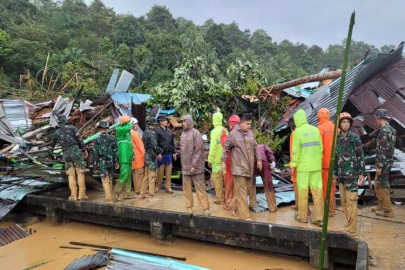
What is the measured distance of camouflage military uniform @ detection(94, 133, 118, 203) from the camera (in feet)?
22.8

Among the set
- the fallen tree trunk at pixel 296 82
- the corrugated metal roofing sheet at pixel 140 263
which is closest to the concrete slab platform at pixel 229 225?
the corrugated metal roofing sheet at pixel 140 263

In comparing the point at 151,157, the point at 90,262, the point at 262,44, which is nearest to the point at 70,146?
the point at 151,157

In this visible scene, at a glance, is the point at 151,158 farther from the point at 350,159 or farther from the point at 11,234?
the point at 350,159

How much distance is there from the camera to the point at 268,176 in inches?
237

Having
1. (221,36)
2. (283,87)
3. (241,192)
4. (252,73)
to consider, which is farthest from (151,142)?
(221,36)

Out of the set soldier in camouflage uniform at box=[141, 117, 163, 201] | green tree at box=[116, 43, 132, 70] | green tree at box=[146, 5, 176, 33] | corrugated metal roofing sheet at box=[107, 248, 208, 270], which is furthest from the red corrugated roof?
green tree at box=[146, 5, 176, 33]

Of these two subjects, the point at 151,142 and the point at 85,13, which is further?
the point at 85,13

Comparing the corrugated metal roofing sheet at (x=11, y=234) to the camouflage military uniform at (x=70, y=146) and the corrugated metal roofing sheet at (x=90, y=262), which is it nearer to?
the camouflage military uniform at (x=70, y=146)

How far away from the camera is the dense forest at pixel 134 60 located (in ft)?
39.2

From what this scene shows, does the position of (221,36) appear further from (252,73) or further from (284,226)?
(284,226)

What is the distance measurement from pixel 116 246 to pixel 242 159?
2.99 meters

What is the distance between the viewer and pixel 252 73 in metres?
12.7

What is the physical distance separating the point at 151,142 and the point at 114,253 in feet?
8.70

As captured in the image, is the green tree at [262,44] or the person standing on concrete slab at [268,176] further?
the green tree at [262,44]
